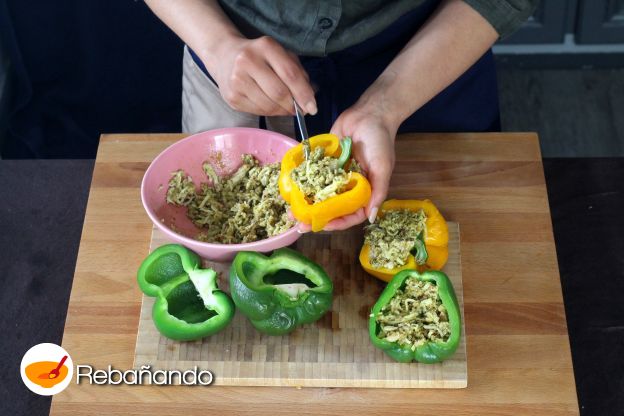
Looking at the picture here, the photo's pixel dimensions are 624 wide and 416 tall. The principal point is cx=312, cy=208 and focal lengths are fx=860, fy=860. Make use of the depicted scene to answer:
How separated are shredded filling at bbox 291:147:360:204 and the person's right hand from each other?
13 centimetres

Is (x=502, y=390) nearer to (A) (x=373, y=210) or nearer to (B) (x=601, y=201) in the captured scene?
(A) (x=373, y=210)

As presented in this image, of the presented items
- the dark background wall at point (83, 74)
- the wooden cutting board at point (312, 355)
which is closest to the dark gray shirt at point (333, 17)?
the wooden cutting board at point (312, 355)

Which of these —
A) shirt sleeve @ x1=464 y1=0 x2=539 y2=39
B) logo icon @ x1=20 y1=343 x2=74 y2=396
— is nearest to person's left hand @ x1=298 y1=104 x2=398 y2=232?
shirt sleeve @ x1=464 y1=0 x2=539 y2=39

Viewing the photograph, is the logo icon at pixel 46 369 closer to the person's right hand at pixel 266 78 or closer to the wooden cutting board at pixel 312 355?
the wooden cutting board at pixel 312 355

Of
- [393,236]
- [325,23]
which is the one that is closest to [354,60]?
[325,23]

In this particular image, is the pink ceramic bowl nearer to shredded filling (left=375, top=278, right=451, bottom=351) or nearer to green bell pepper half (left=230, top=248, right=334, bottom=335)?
green bell pepper half (left=230, top=248, right=334, bottom=335)

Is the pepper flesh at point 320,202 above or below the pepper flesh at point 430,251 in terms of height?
above

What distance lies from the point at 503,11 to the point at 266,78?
468mm

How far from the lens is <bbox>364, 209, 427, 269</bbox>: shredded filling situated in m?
1.47

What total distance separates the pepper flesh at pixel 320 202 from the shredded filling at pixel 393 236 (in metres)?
0.09

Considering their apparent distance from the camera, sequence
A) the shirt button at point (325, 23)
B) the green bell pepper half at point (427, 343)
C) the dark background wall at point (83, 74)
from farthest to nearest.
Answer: the dark background wall at point (83, 74), the shirt button at point (325, 23), the green bell pepper half at point (427, 343)

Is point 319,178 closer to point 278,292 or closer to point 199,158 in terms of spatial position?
point 278,292

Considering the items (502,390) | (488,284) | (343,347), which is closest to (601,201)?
(488,284)

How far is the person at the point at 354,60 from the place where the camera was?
59.2 inches
